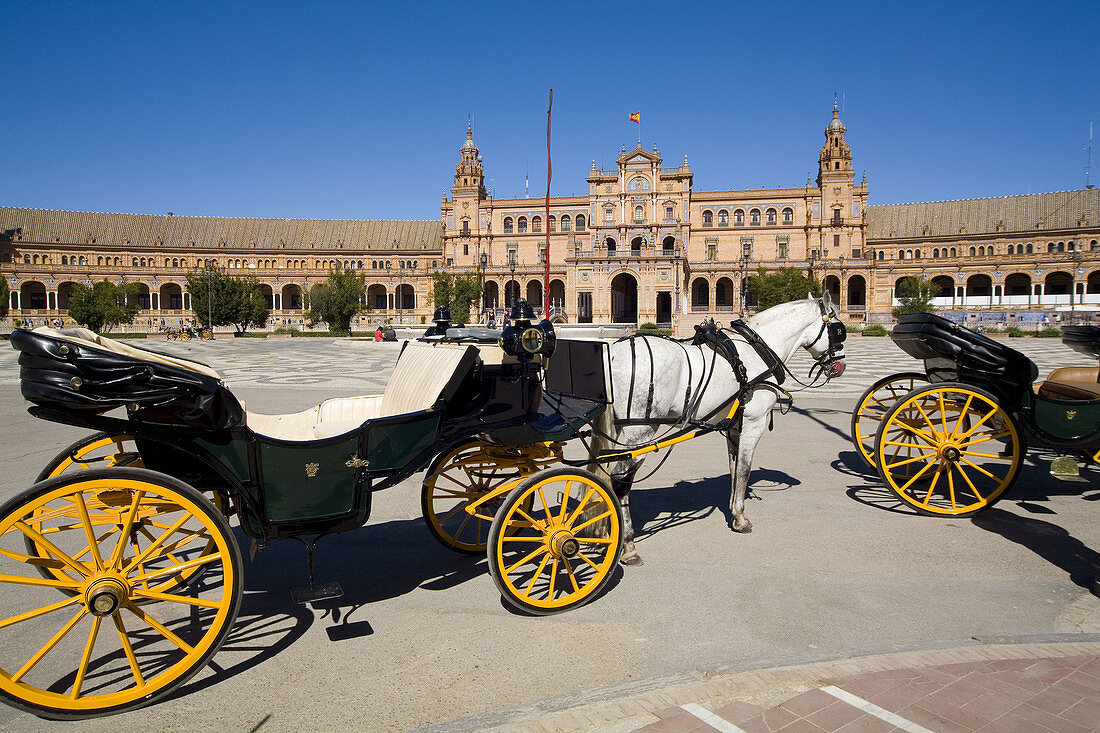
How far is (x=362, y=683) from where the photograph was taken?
320 centimetres

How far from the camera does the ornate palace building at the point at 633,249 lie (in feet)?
221

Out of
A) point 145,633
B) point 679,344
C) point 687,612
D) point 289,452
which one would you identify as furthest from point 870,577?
point 145,633

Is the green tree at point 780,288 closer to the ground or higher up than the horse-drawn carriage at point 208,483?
higher up

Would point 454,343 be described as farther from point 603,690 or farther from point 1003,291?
point 1003,291

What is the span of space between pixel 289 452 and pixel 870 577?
3879 mm

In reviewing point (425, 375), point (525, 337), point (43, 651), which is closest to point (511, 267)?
point (425, 375)

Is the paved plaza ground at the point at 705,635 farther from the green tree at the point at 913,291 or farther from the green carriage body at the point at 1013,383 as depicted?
the green tree at the point at 913,291

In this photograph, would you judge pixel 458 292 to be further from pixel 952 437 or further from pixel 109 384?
pixel 109 384

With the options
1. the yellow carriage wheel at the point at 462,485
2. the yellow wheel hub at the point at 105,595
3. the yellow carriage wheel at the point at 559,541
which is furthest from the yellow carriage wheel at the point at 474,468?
the yellow wheel hub at the point at 105,595

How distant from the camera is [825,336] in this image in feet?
19.4

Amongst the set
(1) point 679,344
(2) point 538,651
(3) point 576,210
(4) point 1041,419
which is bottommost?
(2) point 538,651

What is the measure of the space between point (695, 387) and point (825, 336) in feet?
5.34

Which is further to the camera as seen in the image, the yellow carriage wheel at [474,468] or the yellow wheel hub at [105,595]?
the yellow carriage wheel at [474,468]

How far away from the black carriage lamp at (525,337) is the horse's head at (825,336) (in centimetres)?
294
